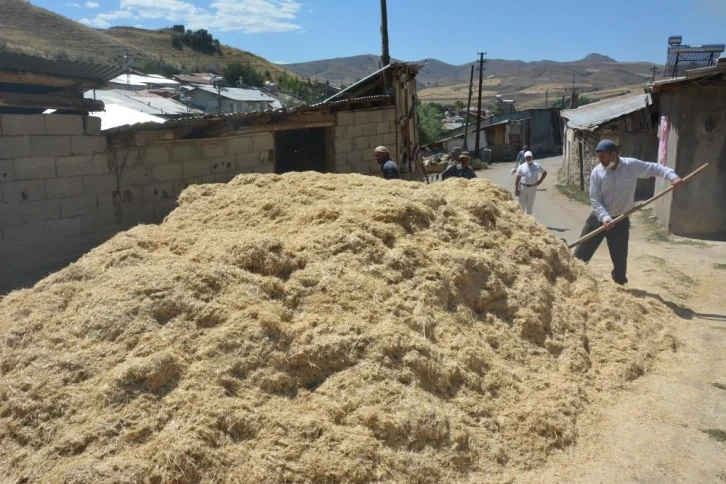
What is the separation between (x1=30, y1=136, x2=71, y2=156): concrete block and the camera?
261 inches

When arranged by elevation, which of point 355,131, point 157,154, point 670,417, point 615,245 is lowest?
point 670,417

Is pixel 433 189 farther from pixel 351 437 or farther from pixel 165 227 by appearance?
pixel 351 437

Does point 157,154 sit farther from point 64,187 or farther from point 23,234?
point 23,234

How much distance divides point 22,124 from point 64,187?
0.83 m

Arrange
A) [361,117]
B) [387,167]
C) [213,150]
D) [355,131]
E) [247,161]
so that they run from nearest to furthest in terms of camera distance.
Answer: [387,167] → [213,150] → [247,161] → [355,131] → [361,117]

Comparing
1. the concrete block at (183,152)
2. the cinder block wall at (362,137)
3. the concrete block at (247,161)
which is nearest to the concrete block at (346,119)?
the cinder block wall at (362,137)

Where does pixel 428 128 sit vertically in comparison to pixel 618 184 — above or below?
above

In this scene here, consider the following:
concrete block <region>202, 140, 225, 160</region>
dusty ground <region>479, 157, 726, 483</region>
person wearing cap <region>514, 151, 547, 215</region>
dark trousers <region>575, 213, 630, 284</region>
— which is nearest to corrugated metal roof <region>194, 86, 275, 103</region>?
concrete block <region>202, 140, 225, 160</region>

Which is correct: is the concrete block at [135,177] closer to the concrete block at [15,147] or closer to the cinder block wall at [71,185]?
the cinder block wall at [71,185]

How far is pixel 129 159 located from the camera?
299 inches

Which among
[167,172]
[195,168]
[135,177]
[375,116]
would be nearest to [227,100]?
[375,116]

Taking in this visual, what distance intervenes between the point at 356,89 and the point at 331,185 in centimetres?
752

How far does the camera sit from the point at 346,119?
10.9 metres

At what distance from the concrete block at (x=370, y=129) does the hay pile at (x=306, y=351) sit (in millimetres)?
6010
